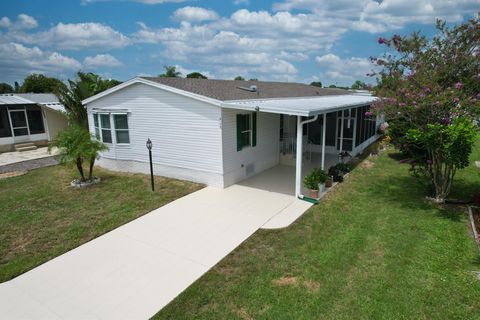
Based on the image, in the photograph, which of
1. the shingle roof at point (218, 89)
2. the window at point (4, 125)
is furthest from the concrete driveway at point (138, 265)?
the window at point (4, 125)

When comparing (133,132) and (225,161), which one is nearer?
(225,161)

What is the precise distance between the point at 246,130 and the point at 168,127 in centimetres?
270

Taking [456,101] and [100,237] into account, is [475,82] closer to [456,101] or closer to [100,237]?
[456,101]

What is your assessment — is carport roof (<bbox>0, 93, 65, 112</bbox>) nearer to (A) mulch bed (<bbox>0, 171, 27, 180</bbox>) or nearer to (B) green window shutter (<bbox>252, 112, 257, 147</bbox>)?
(A) mulch bed (<bbox>0, 171, 27, 180</bbox>)

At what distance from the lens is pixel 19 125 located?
17.4 metres

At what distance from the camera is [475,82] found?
6984 mm

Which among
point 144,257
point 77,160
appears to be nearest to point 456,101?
point 144,257

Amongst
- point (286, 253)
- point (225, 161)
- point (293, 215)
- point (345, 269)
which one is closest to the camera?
point (345, 269)

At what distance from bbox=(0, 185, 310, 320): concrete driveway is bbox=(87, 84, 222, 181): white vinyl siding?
6.91 feet

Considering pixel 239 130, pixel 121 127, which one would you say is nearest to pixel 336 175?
pixel 239 130

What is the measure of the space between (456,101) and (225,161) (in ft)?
20.2

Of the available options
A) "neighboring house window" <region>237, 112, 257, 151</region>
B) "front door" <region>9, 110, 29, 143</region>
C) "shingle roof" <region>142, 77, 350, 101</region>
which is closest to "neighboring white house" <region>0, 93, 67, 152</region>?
"front door" <region>9, 110, 29, 143</region>

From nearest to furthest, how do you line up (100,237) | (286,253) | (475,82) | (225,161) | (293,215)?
(286,253)
(100,237)
(475,82)
(293,215)
(225,161)

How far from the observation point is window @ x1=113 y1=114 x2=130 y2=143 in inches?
450
